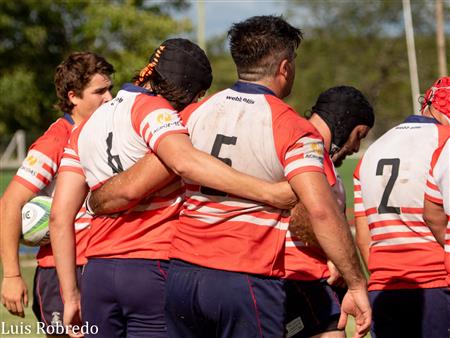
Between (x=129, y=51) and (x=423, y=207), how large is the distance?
120ft

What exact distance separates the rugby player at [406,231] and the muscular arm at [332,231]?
1363mm

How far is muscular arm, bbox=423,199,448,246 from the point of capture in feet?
15.9

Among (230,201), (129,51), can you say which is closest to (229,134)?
(230,201)

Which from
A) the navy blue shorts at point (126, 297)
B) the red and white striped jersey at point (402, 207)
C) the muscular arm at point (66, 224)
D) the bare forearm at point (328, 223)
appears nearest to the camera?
the bare forearm at point (328, 223)

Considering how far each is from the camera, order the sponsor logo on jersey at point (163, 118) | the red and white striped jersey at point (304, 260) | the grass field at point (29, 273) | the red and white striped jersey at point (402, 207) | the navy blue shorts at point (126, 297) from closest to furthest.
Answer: the sponsor logo on jersey at point (163, 118), the navy blue shorts at point (126, 297), the red and white striped jersey at point (304, 260), the red and white striped jersey at point (402, 207), the grass field at point (29, 273)

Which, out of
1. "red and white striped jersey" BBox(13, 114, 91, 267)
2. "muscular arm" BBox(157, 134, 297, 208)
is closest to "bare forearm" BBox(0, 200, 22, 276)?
"red and white striped jersey" BBox(13, 114, 91, 267)

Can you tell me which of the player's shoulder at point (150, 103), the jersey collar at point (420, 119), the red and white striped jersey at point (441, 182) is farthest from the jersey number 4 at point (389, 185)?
the player's shoulder at point (150, 103)

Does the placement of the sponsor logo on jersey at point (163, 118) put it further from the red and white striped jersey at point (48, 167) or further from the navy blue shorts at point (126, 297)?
the red and white striped jersey at point (48, 167)

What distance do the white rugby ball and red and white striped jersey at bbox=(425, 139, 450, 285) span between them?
2.17 meters

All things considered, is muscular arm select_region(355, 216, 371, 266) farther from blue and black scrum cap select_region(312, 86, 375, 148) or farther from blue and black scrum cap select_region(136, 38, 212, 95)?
blue and black scrum cap select_region(136, 38, 212, 95)

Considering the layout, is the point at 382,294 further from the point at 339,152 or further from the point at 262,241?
the point at 262,241

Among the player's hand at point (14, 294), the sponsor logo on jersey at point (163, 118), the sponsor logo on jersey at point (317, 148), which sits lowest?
the player's hand at point (14, 294)

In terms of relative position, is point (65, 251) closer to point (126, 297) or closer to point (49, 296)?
point (126, 297)

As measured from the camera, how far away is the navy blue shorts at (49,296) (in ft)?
19.3
